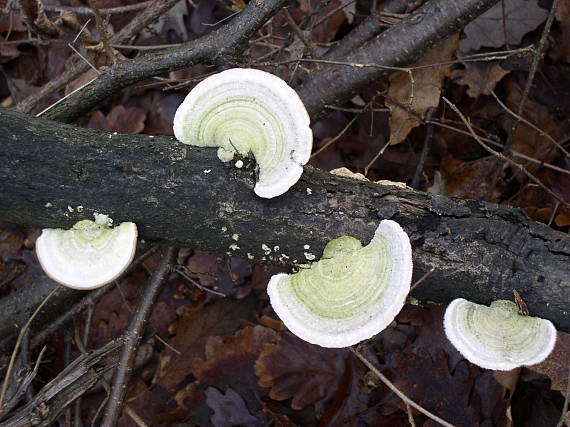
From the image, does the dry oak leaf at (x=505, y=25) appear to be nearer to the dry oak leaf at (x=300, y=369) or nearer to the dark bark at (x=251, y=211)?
the dark bark at (x=251, y=211)

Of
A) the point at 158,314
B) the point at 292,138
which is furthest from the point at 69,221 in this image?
the point at 158,314

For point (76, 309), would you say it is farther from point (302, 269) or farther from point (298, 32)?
point (298, 32)

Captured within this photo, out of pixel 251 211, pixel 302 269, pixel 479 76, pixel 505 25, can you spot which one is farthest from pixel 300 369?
pixel 505 25

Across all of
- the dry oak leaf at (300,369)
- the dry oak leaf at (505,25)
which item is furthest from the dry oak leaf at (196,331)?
the dry oak leaf at (505,25)

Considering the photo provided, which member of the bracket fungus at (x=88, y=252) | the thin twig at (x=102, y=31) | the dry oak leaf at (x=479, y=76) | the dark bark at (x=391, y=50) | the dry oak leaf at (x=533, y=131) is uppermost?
the thin twig at (x=102, y=31)

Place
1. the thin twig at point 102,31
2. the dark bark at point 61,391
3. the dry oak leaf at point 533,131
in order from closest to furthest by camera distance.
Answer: the thin twig at point 102,31 → the dark bark at point 61,391 → the dry oak leaf at point 533,131

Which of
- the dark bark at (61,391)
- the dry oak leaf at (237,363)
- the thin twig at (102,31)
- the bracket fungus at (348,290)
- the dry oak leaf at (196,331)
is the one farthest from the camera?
the dry oak leaf at (196,331)

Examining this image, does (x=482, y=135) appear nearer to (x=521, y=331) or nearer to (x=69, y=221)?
(x=521, y=331)
